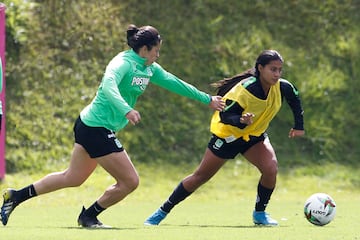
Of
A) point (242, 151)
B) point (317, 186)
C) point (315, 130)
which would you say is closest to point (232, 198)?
point (317, 186)

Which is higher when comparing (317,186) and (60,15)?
(60,15)

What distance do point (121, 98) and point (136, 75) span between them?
53cm

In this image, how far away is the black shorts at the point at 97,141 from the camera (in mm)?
9336

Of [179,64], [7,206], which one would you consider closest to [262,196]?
[7,206]

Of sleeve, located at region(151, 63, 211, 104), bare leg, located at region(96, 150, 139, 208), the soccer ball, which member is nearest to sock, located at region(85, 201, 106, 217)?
bare leg, located at region(96, 150, 139, 208)

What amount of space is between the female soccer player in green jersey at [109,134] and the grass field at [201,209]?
33 cm

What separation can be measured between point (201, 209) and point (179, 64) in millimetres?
4832

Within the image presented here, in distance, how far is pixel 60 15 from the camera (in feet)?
56.7

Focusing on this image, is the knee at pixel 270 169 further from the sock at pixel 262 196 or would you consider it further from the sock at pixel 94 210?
the sock at pixel 94 210

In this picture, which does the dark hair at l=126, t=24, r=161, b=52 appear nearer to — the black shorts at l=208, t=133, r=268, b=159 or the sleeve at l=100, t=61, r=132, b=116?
the sleeve at l=100, t=61, r=132, b=116

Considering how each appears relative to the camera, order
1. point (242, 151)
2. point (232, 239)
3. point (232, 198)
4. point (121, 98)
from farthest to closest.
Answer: point (232, 198) < point (242, 151) < point (121, 98) < point (232, 239)

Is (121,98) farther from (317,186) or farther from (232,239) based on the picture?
(317,186)

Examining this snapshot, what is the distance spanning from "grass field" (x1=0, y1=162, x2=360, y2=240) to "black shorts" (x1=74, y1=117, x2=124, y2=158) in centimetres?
76

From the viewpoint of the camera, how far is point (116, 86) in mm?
9109
